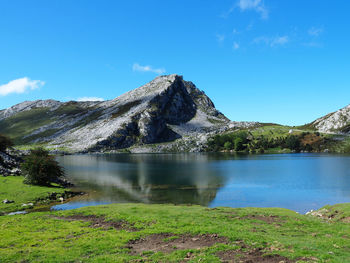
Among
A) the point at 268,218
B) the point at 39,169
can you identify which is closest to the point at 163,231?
the point at 268,218

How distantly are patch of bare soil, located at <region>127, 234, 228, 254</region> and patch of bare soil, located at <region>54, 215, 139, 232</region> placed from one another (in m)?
3.85

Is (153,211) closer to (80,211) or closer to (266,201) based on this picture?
(80,211)

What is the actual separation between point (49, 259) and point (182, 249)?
8877mm

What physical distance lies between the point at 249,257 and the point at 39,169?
49.9 m

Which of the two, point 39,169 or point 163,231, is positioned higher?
point 39,169

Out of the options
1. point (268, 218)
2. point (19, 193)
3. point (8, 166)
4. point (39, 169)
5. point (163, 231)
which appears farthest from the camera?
point (8, 166)

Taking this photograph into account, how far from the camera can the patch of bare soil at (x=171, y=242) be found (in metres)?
18.5

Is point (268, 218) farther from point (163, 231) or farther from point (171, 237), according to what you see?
point (171, 237)

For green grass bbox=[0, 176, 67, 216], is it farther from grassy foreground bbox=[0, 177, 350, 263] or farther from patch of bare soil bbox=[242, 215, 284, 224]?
patch of bare soil bbox=[242, 215, 284, 224]

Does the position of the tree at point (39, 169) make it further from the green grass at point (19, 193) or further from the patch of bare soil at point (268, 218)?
the patch of bare soil at point (268, 218)

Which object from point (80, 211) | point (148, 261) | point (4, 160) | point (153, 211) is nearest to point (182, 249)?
point (148, 261)

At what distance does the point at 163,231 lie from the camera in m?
22.6

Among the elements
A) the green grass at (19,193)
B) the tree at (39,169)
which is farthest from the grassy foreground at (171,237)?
the tree at (39,169)

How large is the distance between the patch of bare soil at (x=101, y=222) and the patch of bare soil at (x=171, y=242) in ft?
12.6
